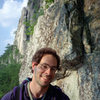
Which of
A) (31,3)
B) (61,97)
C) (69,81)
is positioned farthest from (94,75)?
(31,3)

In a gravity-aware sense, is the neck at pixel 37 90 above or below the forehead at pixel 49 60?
below

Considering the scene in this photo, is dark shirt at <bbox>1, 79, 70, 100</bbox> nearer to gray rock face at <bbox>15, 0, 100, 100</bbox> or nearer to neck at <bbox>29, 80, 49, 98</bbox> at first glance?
neck at <bbox>29, 80, 49, 98</bbox>

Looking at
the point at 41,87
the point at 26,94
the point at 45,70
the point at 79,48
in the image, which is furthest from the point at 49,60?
the point at 79,48

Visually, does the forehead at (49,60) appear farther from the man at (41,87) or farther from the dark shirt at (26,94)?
the dark shirt at (26,94)

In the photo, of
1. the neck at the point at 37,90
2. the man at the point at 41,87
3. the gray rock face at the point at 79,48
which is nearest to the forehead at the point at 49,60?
the man at the point at 41,87

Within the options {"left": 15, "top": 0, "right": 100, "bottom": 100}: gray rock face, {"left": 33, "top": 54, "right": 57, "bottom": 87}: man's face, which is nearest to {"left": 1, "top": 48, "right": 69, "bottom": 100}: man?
{"left": 33, "top": 54, "right": 57, "bottom": 87}: man's face

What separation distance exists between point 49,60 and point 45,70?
14 centimetres

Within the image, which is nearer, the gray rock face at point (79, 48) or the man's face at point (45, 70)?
the man's face at point (45, 70)

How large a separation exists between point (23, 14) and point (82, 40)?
35.2 m

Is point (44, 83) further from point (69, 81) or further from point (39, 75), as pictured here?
point (69, 81)

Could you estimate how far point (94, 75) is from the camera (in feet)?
10.8

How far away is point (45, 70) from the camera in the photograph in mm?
1712

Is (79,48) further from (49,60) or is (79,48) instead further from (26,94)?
(26,94)

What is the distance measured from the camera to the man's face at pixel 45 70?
5.50 feet
